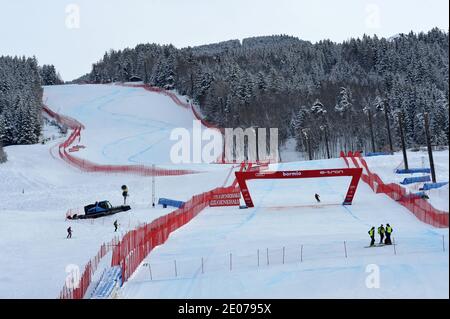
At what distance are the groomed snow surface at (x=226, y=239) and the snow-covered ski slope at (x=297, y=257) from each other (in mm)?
44

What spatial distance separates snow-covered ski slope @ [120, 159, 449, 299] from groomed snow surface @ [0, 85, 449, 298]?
0.04 metres

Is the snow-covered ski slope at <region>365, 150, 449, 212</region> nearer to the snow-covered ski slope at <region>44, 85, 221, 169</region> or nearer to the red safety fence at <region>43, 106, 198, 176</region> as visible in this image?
the red safety fence at <region>43, 106, 198, 176</region>

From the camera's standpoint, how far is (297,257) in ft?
57.6

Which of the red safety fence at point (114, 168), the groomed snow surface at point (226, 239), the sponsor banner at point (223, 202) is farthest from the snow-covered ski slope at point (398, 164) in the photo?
the red safety fence at point (114, 168)

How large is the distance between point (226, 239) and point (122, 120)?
214ft

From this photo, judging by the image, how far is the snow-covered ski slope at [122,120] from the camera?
61953 mm

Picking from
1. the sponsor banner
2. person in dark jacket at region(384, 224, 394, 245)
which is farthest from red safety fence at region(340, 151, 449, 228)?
the sponsor banner

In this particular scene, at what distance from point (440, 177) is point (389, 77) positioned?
73.4m

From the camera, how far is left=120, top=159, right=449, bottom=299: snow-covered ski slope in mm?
12789

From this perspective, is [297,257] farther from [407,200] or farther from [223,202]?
[223,202]

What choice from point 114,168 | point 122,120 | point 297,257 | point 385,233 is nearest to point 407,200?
point 385,233
